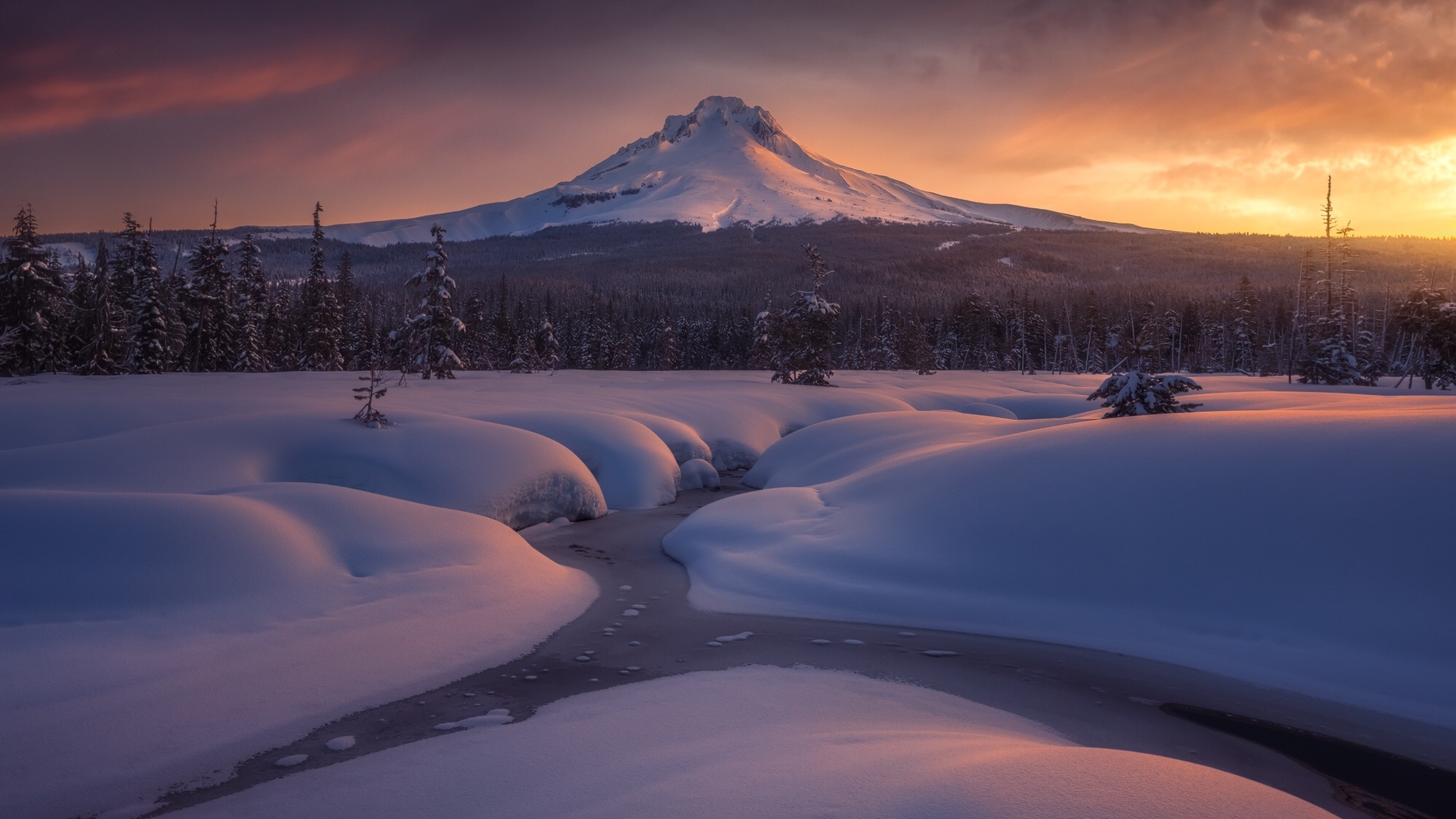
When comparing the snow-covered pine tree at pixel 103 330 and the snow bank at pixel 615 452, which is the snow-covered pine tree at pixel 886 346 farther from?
the snow-covered pine tree at pixel 103 330

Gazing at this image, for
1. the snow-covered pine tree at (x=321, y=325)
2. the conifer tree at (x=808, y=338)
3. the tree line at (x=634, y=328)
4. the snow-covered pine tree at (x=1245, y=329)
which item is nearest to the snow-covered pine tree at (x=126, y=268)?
the tree line at (x=634, y=328)

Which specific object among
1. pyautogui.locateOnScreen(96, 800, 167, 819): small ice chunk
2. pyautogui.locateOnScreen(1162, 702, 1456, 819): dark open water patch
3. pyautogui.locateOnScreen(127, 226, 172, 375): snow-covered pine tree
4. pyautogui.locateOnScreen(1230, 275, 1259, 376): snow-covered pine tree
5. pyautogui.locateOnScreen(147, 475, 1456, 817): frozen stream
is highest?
pyautogui.locateOnScreen(1230, 275, 1259, 376): snow-covered pine tree

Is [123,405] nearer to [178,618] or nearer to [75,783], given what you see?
[178,618]

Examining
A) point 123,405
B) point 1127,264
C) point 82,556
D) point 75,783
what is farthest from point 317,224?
point 1127,264

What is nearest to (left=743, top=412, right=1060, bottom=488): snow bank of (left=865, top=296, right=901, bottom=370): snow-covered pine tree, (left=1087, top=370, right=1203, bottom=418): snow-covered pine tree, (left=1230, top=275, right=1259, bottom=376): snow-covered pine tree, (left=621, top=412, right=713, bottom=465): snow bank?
(left=621, top=412, right=713, bottom=465): snow bank

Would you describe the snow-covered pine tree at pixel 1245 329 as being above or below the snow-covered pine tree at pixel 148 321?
above

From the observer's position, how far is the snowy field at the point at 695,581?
5449 mm

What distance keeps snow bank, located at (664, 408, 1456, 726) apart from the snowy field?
0.12 feet

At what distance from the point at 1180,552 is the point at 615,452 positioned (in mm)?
14985

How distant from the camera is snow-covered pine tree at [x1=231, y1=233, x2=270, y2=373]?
45.1m

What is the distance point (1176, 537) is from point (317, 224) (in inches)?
2327

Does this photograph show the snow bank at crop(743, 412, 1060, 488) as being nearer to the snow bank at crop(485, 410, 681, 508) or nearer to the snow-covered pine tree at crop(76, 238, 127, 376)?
the snow bank at crop(485, 410, 681, 508)

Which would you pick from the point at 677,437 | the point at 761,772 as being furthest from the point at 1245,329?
the point at 761,772

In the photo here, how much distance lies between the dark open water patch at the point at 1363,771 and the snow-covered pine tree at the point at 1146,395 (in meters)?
7.56
